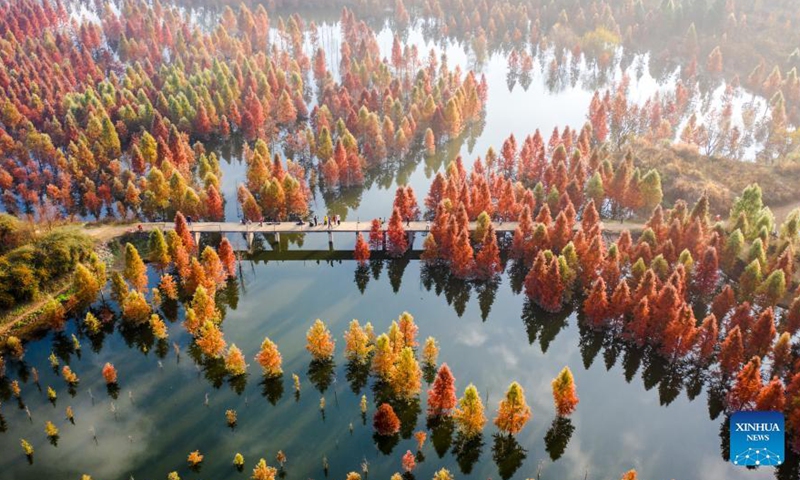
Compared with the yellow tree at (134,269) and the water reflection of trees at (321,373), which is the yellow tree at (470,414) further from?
the yellow tree at (134,269)

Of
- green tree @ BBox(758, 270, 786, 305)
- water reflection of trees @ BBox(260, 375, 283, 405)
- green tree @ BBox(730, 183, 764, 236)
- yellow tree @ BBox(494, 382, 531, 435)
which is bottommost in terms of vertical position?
water reflection of trees @ BBox(260, 375, 283, 405)

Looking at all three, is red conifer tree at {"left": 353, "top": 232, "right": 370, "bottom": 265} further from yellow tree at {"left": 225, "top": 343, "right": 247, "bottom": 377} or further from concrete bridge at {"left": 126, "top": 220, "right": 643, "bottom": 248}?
yellow tree at {"left": 225, "top": 343, "right": 247, "bottom": 377}

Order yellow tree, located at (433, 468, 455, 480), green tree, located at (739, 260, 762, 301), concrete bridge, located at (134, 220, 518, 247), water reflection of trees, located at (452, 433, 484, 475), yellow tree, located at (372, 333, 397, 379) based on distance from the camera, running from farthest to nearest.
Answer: concrete bridge, located at (134, 220, 518, 247) → green tree, located at (739, 260, 762, 301) → yellow tree, located at (372, 333, 397, 379) → water reflection of trees, located at (452, 433, 484, 475) → yellow tree, located at (433, 468, 455, 480)

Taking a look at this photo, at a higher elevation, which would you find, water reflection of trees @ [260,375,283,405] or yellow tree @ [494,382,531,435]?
yellow tree @ [494,382,531,435]

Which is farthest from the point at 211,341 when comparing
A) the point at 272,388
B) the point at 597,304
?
the point at 597,304

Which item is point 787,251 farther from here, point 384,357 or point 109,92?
point 109,92

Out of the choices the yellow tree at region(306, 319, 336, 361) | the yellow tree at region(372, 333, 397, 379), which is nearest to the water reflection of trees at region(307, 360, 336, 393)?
the yellow tree at region(306, 319, 336, 361)

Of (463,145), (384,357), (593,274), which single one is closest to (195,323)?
(384,357)
